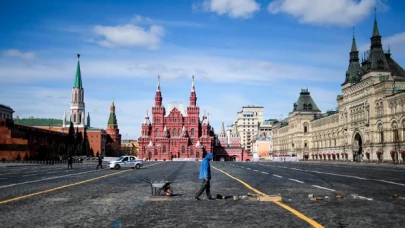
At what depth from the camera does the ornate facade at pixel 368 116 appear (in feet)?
241

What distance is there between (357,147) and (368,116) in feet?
31.1

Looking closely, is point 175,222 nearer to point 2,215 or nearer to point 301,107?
point 2,215

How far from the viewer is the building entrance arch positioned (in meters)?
90.2

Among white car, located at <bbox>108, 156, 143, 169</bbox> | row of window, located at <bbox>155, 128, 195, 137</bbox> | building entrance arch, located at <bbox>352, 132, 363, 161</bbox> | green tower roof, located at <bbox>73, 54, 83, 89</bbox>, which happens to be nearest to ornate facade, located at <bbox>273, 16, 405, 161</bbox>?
building entrance arch, located at <bbox>352, 132, 363, 161</bbox>

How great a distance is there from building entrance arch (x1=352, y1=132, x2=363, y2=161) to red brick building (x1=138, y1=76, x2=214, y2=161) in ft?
224

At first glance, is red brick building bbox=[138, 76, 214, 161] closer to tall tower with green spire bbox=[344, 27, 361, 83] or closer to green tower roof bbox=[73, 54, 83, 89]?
green tower roof bbox=[73, 54, 83, 89]

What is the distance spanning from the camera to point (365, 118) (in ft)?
278

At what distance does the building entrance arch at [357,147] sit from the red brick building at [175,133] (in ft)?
224

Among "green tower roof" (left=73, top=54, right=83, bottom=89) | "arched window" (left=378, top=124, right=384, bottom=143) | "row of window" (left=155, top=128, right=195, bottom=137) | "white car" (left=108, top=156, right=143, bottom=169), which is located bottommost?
"white car" (left=108, top=156, right=143, bottom=169)

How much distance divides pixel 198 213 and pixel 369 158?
3071 inches

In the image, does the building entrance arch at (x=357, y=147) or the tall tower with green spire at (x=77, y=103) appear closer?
the building entrance arch at (x=357, y=147)

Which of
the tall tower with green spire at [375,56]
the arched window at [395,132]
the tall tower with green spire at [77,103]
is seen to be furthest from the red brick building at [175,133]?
the arched window at [395,132]

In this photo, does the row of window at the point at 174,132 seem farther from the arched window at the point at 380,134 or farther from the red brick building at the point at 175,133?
the arched window at the point at 380,134

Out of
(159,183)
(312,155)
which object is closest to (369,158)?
(312,155)
